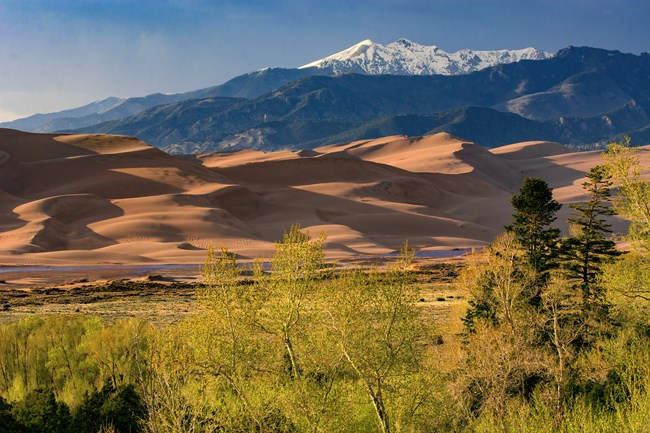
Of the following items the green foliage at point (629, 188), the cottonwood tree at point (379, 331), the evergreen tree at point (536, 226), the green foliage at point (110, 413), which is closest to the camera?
the green foliage at point (629, 188)

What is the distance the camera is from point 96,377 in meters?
43.2

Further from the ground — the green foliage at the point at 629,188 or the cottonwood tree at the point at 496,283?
the green foliage at the point at 629,188

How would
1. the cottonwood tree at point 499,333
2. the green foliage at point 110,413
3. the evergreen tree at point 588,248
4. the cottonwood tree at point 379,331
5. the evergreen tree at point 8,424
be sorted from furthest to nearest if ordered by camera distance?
1. the evergreen tree at point 588,248
2. the cottonwood tree at point 499,333
3. the green foliage at point 110,413
4. the evergreen tree at point 8,424
5. the cottonwood tree at point 379,331

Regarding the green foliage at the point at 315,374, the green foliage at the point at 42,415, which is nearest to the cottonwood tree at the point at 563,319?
the green foliage at the point at 315,374

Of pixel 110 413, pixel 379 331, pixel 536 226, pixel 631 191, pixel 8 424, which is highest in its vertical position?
pixel 631 191

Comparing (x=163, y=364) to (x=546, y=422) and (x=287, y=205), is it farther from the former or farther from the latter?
(x=287, y=205)

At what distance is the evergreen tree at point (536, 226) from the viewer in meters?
44.6

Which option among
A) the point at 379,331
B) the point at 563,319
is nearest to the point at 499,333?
the point at 563,319

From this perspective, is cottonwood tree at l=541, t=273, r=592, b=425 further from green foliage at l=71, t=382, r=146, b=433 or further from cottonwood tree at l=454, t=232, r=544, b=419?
green foliage at l=71, t=382, r=146, b=433

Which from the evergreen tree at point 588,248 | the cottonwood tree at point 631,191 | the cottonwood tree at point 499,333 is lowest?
the cottonwood tree at point 499,333

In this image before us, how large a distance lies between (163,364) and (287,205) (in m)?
166

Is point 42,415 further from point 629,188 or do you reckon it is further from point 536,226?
point 536,226

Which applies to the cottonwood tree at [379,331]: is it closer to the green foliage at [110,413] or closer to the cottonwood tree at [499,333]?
the cottonwood tree at [499,333]

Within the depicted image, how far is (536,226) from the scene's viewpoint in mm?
45844
